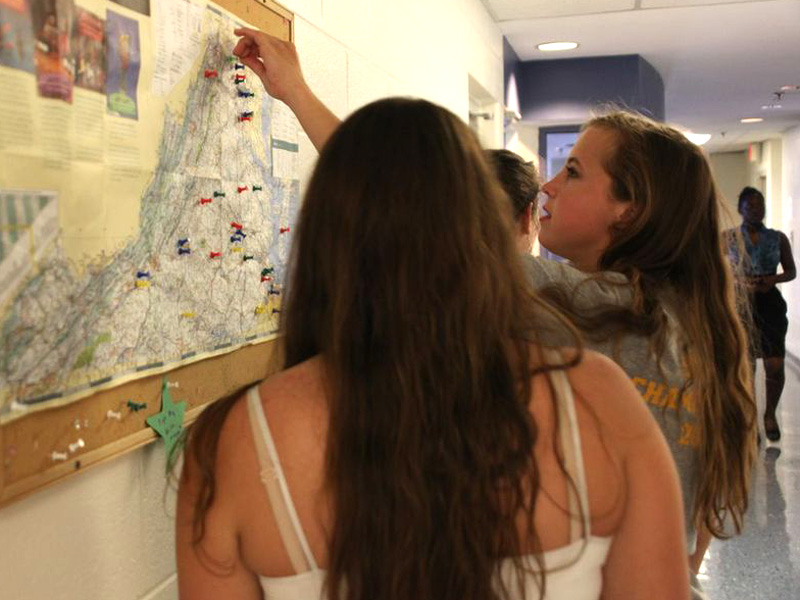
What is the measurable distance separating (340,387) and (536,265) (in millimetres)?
564

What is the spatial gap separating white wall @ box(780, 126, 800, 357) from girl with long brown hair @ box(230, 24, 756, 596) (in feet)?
32.5

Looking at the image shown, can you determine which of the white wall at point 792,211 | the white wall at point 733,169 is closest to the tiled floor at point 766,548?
the white wall at point 792,211

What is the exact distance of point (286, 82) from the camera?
166cm

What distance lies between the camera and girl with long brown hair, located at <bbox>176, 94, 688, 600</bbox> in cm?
88

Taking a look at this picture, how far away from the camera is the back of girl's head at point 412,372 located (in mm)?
873

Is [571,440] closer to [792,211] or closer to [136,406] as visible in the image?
[136,406]

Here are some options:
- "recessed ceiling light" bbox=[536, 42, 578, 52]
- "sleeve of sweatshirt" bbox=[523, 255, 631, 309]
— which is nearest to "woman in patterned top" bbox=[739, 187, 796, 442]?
"recessed ceiling light" bbox=[536, 42, 578, 52]

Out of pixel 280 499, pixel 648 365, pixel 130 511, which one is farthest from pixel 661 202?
pixel 130 511

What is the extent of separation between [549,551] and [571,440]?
0.11 m

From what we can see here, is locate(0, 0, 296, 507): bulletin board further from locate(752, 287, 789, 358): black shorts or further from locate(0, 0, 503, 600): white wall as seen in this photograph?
locate(752, 287, 789, 358): black shorts

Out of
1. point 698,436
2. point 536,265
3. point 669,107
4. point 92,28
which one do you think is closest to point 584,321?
point 536,265

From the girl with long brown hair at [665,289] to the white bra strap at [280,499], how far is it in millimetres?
546

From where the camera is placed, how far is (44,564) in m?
1.14

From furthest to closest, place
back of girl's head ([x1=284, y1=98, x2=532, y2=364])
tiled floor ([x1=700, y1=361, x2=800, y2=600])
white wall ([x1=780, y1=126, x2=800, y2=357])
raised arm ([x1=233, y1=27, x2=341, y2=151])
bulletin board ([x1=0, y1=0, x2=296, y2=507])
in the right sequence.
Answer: white wall ([x1=780, y1=126, x2=800, y2=357]) → tiled floor ([x1=700, y1=361, x2=800, y2=600]) → raised arm ([x1=233, y1=27, x2=341, y2=151]) → bulletin board ([x1=0, y1=0, x2=296, y2=507]) → back of girl's head ([x1=284, y1=98, x2=532, y2=364])
